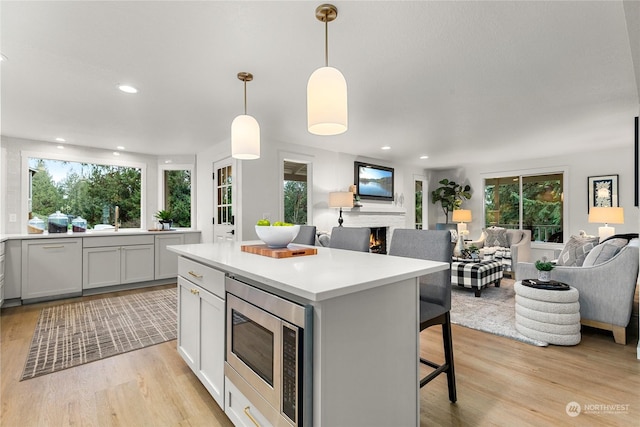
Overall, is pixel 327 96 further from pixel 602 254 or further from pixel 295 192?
pixel 295 192

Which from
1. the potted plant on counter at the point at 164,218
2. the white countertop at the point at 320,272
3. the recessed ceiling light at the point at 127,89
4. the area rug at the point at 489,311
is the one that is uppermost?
the recessed ceiling light at the point at 127,89

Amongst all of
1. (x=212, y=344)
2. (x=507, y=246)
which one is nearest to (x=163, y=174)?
(x=212, y=344)

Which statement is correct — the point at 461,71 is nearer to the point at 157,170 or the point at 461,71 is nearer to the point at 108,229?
the point at 157,170

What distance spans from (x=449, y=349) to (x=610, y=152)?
6.00 m

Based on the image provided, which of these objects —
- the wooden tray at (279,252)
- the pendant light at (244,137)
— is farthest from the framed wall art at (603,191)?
the pendant light at (244,137)

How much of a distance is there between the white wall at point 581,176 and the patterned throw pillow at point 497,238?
4.98 ft

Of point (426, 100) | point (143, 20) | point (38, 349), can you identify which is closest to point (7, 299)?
point (38, 349)

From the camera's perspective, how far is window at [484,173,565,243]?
6.18 metres

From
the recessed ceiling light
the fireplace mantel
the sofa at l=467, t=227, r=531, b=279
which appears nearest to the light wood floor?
the recessed ceiling light

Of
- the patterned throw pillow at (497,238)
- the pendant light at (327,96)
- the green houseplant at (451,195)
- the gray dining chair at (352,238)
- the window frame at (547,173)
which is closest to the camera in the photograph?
the pendant light at (327,96)

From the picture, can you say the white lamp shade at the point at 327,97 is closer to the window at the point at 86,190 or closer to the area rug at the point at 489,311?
the area rug at the point at 489,311

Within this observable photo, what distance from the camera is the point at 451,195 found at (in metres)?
7.31

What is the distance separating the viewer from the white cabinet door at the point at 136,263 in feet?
14.7

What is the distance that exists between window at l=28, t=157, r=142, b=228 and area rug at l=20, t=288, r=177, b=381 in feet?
5.19
